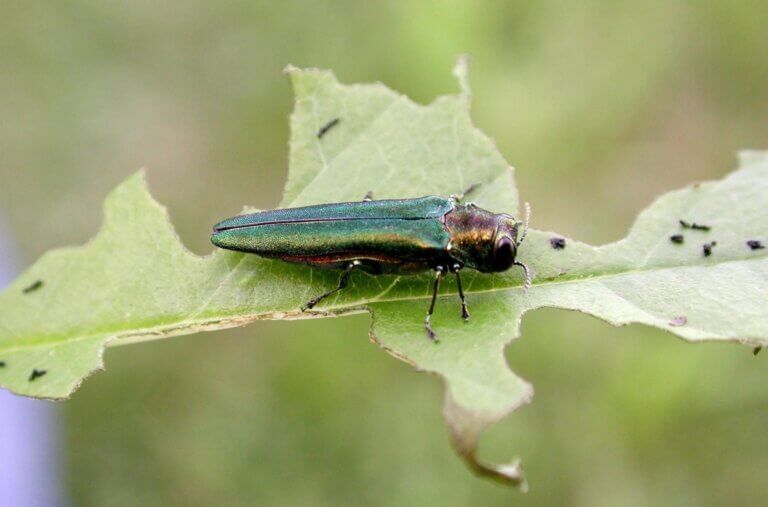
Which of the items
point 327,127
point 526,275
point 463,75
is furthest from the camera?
point 463,75

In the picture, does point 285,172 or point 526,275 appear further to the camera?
point 285,172

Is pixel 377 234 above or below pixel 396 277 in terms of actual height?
above

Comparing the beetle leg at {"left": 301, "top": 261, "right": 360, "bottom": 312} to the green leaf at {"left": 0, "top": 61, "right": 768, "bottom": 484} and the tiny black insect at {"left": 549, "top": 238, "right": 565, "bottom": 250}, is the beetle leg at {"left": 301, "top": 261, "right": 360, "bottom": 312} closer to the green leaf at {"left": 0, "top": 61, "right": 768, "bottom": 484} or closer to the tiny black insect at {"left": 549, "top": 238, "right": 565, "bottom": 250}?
the green leaf at {"left": 0, "top": 61, "right": 768, "bottom": 484}

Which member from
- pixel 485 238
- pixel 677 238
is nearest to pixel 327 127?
pixel 485 238

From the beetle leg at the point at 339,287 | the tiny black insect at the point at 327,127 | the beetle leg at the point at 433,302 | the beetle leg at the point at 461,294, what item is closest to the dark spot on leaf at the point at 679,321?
the beetle leg at the point at 461,294

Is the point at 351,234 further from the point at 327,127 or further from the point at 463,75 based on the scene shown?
the point at 463,75

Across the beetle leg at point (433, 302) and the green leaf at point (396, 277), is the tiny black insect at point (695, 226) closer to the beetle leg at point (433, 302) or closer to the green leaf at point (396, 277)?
the green leaf at point (396, 277)

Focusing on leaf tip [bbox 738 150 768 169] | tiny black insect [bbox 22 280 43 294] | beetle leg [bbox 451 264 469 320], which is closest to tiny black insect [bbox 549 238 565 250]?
beetle leg [bbox 451 264 469 320]
